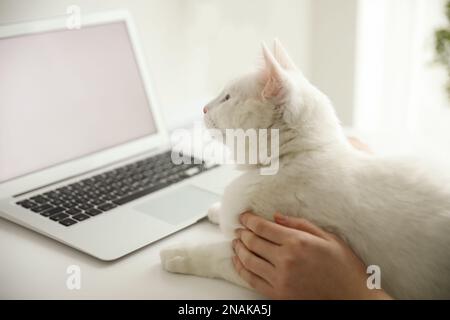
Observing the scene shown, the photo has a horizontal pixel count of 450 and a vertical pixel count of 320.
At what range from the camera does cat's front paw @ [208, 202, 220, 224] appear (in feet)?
2.95

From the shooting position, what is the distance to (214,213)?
0.90 m

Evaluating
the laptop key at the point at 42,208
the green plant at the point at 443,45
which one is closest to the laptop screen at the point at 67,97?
the laptop key at the point at 42,208

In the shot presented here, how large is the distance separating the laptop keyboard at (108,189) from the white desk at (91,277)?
0.07 metres

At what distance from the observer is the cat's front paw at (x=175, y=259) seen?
29.4 inches

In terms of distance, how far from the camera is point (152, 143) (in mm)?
1212

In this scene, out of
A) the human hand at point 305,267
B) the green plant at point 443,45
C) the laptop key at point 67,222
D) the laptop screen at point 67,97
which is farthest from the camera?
the green plant at point 443,45

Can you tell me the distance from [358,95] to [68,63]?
122 cm

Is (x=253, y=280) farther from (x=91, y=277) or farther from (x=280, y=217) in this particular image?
(x=91, y=277)

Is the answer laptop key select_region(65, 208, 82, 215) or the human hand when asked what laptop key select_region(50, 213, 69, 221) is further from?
the human hand

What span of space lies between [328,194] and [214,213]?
26cm

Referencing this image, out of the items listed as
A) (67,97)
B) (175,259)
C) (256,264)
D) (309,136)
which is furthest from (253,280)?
(67,97)

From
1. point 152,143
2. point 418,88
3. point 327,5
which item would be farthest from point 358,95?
point 152,143

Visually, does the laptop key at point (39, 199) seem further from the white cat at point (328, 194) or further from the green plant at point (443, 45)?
the green plant at point (443, 45)

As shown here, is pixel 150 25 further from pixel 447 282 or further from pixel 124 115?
pixel 447 282
